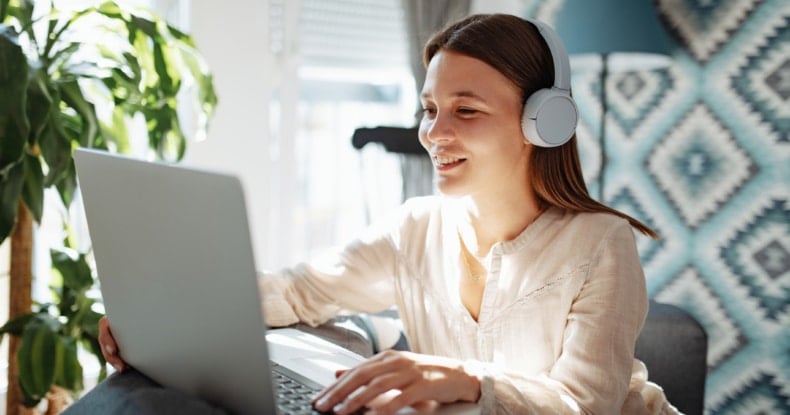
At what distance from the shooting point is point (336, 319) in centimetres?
160

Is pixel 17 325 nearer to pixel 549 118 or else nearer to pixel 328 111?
pixel 549 118

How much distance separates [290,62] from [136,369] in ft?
5.79

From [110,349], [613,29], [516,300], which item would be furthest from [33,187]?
[613,29]

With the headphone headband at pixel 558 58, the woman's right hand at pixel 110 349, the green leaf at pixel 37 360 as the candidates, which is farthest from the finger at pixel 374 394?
the green leaf at pixel 37 360

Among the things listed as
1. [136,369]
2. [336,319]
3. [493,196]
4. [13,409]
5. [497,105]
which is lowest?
[13,409]

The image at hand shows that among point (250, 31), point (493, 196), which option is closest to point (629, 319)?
point (493, 196)

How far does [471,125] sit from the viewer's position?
4.34 ft

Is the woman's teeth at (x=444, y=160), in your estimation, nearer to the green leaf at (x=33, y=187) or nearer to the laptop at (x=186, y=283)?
the laptop at (x=186, y=283)

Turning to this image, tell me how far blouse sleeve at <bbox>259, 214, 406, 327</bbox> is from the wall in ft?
3.56

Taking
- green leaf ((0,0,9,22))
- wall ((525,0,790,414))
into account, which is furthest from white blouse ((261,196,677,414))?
wall ((525,0,790,414))

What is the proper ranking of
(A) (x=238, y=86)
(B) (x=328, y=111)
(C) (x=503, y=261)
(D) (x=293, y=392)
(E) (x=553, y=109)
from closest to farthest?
(D) (x=293, y=392) → (E) (x=553, y=109) → (C) (x=503, y=261) → (A) (x=238, y=86) → (B) (x=328, y=111)

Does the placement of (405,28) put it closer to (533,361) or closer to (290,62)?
(290,62)

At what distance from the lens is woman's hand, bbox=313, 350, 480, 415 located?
0.90m

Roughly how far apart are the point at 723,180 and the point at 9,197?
1.75m
